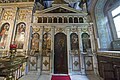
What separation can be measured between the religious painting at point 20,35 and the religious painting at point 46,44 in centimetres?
124

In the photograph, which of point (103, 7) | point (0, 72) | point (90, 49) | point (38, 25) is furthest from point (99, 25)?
point (0, 72)

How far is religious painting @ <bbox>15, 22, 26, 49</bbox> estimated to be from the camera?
547 cm

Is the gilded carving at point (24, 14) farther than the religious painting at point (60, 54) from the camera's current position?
Yes

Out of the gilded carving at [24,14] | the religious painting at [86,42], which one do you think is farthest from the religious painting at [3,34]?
the religious painting at [86,42]

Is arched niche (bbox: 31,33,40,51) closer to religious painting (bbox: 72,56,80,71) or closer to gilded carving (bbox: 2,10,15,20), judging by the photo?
gilded carving (bbox: 2,10,15,20)

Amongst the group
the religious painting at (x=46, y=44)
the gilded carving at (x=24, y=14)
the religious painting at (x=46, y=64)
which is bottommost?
the religious painting at (x=46, y=64)

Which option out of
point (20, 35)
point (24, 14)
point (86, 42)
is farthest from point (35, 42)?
point (86, 42)

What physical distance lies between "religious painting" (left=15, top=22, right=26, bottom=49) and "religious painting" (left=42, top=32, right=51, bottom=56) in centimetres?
124

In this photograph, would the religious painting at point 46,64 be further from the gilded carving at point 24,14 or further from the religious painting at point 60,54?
the gilded carving at point 24,14

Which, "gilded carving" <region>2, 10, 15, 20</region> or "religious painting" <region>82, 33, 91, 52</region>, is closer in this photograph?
"religious painting" <region>82, 33, 91, 52</region>

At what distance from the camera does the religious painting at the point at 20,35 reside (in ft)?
18.0

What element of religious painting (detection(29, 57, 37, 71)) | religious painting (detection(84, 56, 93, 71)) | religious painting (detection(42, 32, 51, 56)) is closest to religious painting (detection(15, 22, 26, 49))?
religious painting (detection(29, 57, 37, 71))

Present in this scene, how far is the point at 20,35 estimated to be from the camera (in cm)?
561

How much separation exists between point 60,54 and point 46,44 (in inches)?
39.8
